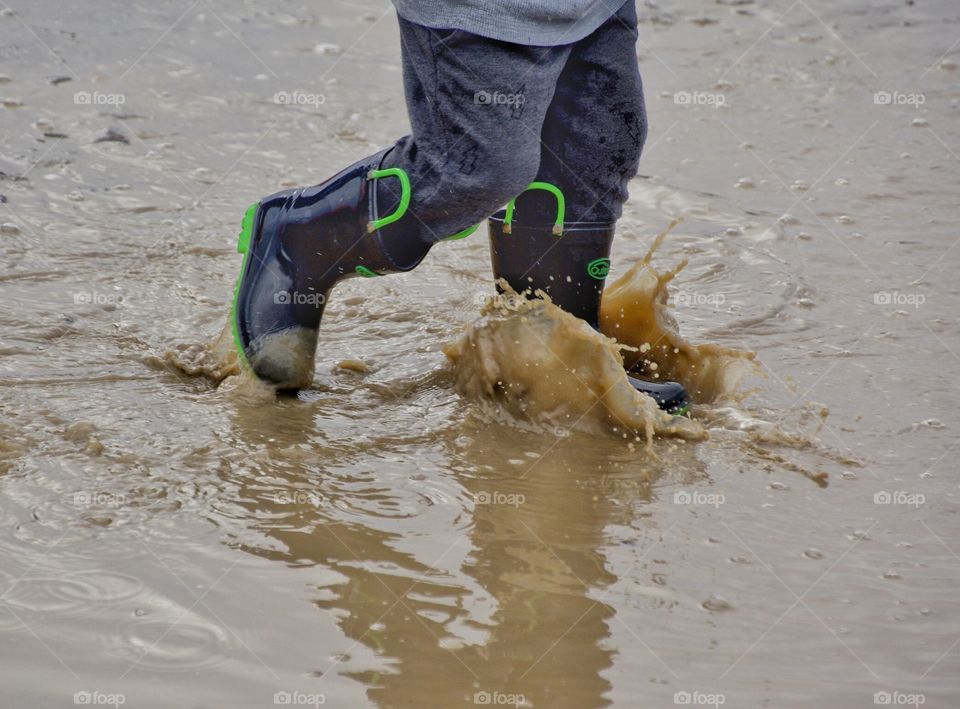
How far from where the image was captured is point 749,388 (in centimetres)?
228

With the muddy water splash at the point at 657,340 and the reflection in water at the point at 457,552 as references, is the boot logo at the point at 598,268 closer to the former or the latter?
the muddy water splash at the point at 657,340

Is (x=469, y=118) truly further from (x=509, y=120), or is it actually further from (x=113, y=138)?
(x=113, y=138)

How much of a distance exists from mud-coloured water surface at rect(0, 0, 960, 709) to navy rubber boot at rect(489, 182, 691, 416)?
9 cm

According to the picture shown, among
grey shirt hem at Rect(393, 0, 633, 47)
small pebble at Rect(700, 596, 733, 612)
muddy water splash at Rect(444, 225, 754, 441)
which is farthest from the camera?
muddy water splash at Rect(444, 225, 754, 441)

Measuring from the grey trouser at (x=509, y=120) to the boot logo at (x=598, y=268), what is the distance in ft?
0.28

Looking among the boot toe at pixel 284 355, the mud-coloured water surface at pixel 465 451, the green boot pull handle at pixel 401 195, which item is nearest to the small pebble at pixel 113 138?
the mud-coloured water surface at pixel 465 451

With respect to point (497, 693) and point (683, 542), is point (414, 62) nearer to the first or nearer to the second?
point (683, 542)

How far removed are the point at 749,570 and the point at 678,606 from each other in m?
0.16

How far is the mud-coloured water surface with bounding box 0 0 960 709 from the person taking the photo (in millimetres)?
1458

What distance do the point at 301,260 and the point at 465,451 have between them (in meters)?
0.46

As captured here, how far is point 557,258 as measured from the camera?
7.20 ft

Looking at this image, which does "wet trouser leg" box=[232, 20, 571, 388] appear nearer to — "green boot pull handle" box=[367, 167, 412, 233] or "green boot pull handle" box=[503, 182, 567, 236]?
"green boot pull handle" box=[367, 167, 412, 233]

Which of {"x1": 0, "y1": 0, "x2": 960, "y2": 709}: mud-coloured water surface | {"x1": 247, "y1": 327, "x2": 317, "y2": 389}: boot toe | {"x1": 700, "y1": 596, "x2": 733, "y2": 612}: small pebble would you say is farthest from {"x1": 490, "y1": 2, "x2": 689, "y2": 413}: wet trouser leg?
{"x1": 700, "y1": 596, "x2": 733, "y2": 612}: small pebble

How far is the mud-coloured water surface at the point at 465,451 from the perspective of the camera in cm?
146
